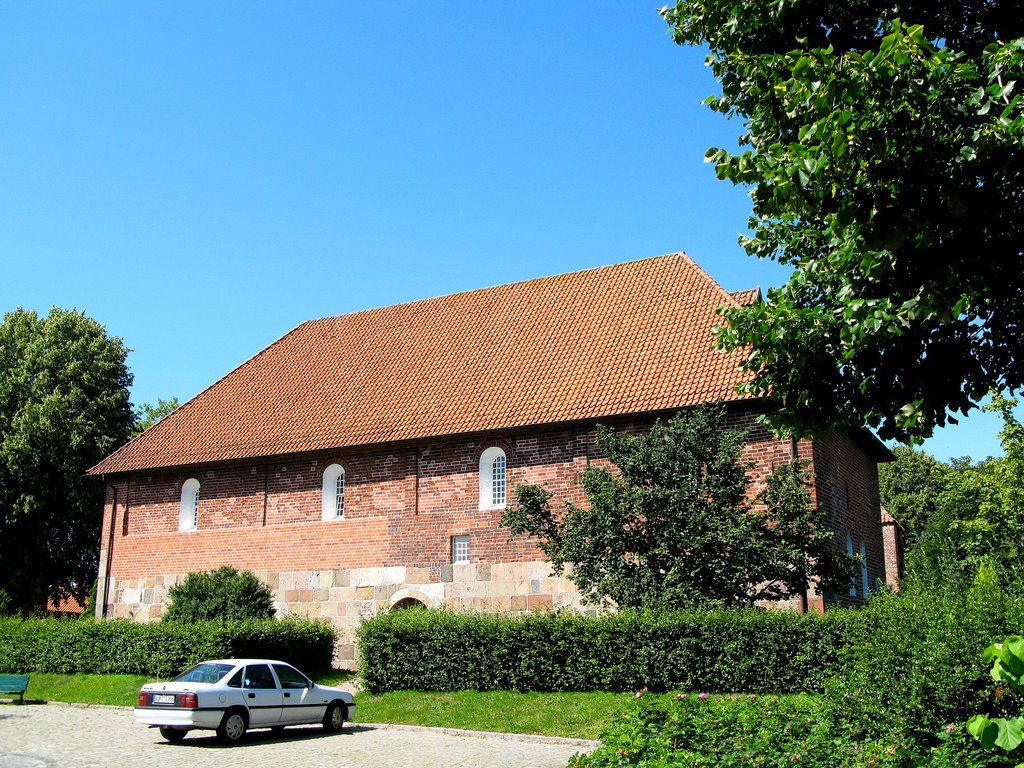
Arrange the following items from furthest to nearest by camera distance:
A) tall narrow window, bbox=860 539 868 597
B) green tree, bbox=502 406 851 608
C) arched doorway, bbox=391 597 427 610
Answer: tall narrow window, bbox=860 539 868 597
arched doorway, bbox=391 597 427 610
green tree, bbox=502 406 851 608

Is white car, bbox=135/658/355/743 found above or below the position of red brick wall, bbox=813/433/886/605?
below

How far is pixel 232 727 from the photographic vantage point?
14.9 meters

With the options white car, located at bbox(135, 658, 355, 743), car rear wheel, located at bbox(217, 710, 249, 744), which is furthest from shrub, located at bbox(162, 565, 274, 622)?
car rear wheel, located at bbox(217, 710, 249, 744)

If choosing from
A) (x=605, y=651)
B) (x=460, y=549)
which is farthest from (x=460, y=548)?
(x=605, y=651)

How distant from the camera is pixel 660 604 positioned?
56.0 feet

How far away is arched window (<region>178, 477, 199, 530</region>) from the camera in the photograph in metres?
27.6

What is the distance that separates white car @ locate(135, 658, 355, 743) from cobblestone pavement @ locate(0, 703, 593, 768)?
0.27 meters

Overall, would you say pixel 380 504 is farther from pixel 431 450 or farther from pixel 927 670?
pixel 927 670

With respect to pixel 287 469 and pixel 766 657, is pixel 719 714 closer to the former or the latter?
pixel 766 657

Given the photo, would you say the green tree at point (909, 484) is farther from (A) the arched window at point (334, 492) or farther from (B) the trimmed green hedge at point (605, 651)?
(B) the trimmed green hedge at point (605, 651)

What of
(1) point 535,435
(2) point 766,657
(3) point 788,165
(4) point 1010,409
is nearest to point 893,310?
(3) point 788,165

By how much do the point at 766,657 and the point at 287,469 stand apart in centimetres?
1484

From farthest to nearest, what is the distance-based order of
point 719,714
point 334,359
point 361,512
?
point 334,359 < point 361,512 < point 719,714

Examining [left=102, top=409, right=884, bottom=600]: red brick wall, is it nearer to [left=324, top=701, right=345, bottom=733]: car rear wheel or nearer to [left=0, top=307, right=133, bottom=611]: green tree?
[left=324, top=701, right=345, bottom=733]: car rear wheel
